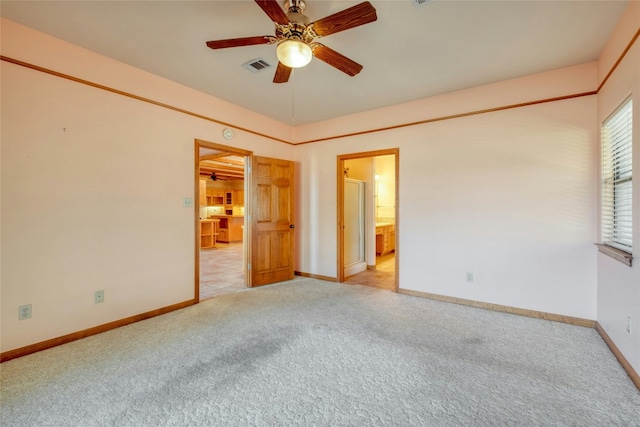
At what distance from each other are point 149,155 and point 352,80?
2.58m

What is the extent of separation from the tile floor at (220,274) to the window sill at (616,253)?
425 cm

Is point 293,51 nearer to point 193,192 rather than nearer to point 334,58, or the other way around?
point 334,58

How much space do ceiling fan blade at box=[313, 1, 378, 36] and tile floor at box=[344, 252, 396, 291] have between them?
359 cm

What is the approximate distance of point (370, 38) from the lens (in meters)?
2.50

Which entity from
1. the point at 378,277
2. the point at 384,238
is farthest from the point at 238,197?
the point at 378,277

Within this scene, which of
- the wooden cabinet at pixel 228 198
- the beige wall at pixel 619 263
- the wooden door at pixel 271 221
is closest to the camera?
the beige wall at pixel 619 263

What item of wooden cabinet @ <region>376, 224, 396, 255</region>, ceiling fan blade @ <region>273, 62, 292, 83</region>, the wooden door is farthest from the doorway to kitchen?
wooden cabinet @ <region>376, 224, 396, 255</region>

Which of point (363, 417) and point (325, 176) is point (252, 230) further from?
point (363, 417)

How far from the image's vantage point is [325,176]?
485 cm

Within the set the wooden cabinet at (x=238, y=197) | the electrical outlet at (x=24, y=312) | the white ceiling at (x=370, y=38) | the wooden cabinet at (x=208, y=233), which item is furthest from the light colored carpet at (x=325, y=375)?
the wooden cabinet at (x=238, y=197)

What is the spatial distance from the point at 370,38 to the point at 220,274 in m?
4.67

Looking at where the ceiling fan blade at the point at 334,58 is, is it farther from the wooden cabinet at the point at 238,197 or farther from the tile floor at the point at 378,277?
the wooden cabinet at the point at 238,197

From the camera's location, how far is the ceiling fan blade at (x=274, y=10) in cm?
163

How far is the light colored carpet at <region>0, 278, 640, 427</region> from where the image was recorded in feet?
5.34
